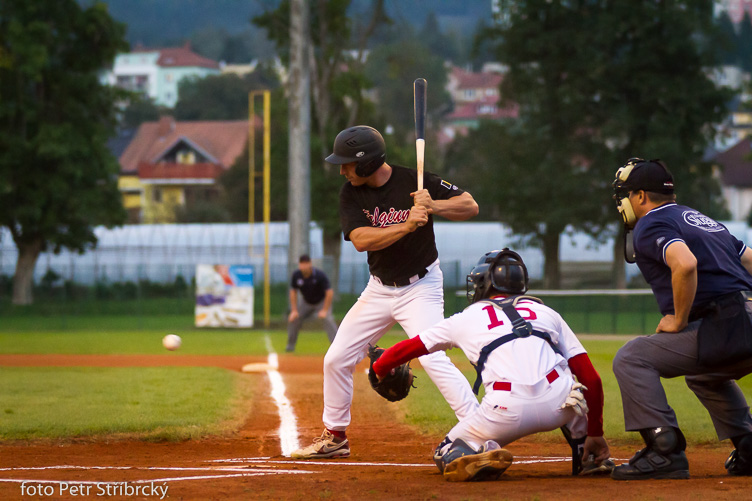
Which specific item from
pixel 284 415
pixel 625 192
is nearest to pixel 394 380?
pixel 625 192

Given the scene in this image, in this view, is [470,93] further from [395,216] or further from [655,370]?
[655,370]

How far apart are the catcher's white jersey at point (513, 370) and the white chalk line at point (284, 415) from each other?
1.97 meters

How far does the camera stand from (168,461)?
654 centimetres

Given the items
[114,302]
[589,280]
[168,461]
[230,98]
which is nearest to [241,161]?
[589,280]

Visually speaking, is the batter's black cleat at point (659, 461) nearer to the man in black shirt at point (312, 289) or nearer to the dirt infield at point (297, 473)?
the dirt infield at point (297, 473)

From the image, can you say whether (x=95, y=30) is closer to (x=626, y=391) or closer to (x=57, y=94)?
(x=57, y=94)

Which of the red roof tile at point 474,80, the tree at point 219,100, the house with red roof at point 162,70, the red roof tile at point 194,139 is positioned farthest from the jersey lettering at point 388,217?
the house with red roof at point 162,70

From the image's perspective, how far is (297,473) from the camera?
5.89 meters

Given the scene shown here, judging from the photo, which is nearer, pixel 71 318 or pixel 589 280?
pixel 71 318

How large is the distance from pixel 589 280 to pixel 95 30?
25751 mm

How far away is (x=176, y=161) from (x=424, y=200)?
8244cm

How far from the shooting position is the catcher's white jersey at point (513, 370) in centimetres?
533

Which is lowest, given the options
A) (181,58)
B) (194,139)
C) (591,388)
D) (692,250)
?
(591,388)

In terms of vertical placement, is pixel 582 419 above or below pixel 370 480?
above
